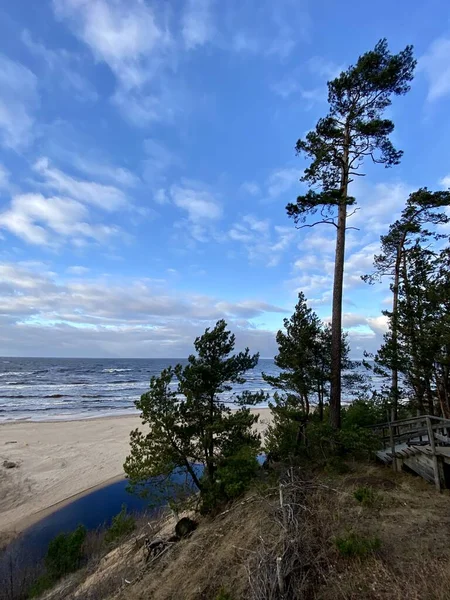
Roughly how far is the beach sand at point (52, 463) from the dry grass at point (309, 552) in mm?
5257

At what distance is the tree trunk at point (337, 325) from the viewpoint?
32.5 feet

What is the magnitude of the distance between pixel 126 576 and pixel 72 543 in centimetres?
A: 486

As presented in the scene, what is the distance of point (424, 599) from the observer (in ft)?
11.6

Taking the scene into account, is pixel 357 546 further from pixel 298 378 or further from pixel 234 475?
pixel 298 378

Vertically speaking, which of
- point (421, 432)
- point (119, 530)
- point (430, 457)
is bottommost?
point (119, 530)

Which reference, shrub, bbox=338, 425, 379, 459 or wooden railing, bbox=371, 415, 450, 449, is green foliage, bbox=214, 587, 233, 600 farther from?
wooden railing, bbox=371, 415, 450, 449

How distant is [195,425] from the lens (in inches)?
357

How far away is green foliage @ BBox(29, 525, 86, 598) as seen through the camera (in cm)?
1027

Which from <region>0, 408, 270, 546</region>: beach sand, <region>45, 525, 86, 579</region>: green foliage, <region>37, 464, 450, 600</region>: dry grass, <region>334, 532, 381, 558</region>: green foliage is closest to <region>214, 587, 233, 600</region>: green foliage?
<region>37, 464, 450, 600</region>: dry grass

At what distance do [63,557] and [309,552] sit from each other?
1001 cm

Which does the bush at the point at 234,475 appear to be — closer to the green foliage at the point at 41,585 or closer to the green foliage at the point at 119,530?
the green foliage at the point at 119,530

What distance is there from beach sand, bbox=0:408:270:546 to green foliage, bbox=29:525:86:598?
3272mm

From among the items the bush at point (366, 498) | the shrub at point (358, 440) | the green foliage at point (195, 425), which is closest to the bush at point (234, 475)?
the green foliage at point (195, 425)

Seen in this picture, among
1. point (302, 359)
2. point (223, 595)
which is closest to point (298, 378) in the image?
point (302, 359)
